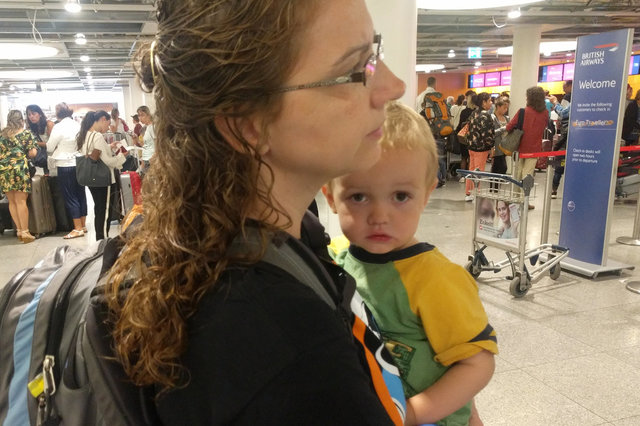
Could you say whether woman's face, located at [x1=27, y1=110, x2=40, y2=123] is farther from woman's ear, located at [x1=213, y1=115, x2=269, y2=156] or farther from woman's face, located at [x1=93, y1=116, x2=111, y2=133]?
woman's ear, located at [x1=213, y1=115, x2=269, y2=156]

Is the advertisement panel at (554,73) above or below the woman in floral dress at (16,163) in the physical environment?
above

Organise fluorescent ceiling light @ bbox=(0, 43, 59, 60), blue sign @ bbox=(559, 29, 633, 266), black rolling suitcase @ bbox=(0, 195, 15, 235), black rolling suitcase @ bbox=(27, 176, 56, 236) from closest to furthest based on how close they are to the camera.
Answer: blue sign @ bbox=(559, 29, 633, 266)
black rolling suitcase @ bbox=(27, 176, 56, 236)
black rolling suitcase @ bbox=(0, 195, 15, 235)
fluorescent ceiling light @ bbox=(0, 43, 59, 60)

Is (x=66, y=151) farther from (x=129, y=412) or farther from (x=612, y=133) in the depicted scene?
(x=129, y=412)

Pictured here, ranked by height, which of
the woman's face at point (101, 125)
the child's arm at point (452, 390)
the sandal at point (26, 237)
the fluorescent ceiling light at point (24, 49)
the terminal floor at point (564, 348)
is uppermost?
the fluorescent ceiling light at point (24, 49)

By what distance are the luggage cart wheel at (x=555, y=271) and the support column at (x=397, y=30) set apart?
7.02 ft

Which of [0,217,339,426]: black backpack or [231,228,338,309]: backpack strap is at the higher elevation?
[231,228,338,309]: backpack strap

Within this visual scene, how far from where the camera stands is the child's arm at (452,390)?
A: 100 centimetres

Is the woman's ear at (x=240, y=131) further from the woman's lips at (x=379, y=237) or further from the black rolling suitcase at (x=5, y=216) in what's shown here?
the black rolling suitcase at (x=5, y=216)

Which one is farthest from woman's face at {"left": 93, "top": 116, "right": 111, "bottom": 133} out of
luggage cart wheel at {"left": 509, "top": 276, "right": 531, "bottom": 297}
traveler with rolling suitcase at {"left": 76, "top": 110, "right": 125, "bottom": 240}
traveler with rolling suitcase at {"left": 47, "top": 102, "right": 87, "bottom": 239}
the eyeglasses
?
the eyeglasses

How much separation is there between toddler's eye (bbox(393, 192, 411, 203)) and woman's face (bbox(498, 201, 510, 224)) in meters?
3.43

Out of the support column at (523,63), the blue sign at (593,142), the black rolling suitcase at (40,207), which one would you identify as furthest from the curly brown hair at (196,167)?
the support column at (523,63)

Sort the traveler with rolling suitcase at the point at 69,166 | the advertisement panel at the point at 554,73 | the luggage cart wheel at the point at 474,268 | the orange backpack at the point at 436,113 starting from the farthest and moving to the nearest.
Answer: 1. the advertisement panel at the point at 554,73
2. the orange backpack at the point at 436,113
3. the traveler with rolling suitcase at the point at 69,166
4. the luggage cart wheel at the point at 474,268

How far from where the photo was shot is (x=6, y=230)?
7578 millimetres

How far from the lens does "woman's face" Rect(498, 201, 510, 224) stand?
4.27 meters
